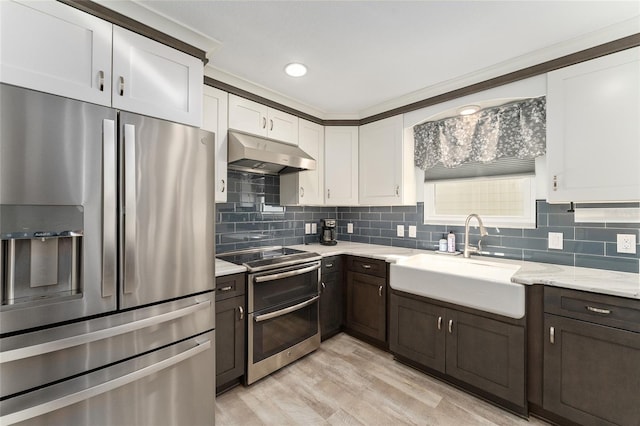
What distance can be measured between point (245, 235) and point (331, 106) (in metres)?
1.65

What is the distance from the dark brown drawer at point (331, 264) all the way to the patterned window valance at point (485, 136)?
4.30ft

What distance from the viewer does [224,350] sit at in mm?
1896

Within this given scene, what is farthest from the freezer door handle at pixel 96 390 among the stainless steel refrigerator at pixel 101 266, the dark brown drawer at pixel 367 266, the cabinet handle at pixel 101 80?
the dark brown drawer at pixel 367 266

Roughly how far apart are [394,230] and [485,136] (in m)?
1.29

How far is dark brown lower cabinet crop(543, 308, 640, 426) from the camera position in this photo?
142 centimetres

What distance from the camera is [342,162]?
3150mm

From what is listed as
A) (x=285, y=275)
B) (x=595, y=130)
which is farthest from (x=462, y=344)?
(x=595, y=130)

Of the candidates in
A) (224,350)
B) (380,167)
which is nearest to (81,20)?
(224,350)

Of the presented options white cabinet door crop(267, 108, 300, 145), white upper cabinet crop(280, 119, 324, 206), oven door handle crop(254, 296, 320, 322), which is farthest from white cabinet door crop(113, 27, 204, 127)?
oven door handle crop(254, 296, 320, 322)

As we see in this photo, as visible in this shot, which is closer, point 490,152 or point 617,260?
point 617,260

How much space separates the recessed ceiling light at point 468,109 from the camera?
2354mm

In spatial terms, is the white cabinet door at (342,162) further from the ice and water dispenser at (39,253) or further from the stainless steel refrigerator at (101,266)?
the ice and water dispenser at (39,253)

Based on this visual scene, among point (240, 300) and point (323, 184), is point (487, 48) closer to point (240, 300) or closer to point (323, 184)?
point (323, 184)

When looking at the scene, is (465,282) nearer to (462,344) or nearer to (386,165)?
(462,344)
